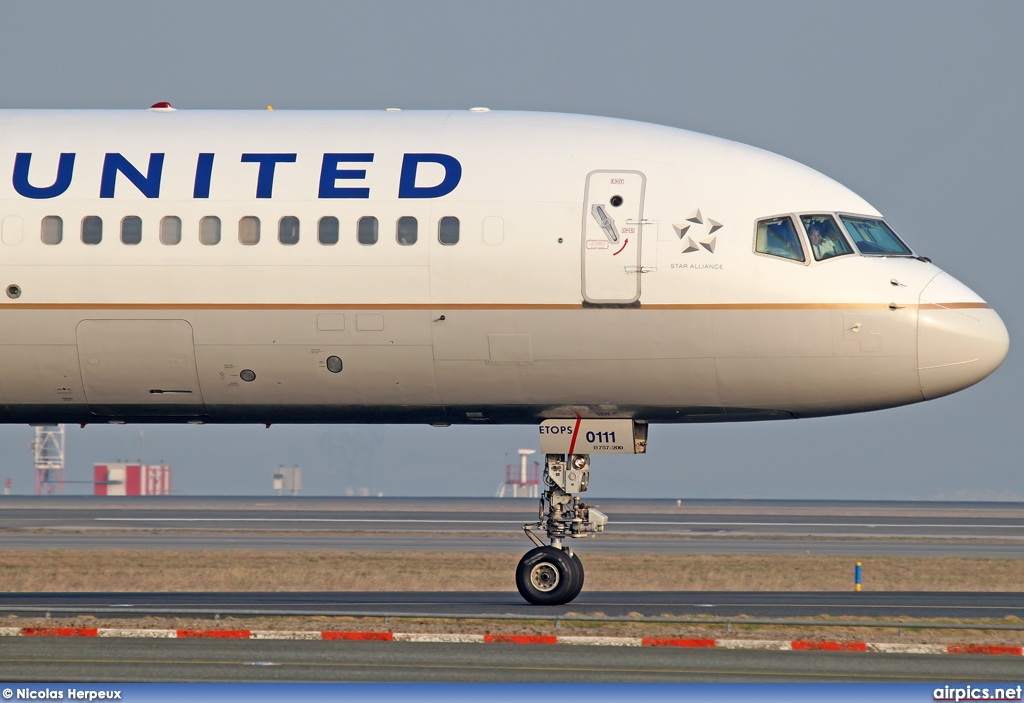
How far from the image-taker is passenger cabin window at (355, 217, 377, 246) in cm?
2067

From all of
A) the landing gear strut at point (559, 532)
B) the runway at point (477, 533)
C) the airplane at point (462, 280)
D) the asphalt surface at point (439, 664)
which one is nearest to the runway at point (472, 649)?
the asphalt surface at point (439, 664)

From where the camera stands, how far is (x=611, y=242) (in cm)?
2055

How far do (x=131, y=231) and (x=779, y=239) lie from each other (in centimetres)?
1025

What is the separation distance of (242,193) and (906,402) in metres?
11.0

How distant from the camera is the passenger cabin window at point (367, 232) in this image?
2067cm

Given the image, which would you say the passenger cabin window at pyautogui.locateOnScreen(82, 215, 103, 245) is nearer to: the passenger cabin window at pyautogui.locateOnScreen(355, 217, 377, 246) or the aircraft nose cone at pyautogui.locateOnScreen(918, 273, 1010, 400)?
the passenger cabin window at pyautogui.locateOnScreen(355, 217, 377, 246)

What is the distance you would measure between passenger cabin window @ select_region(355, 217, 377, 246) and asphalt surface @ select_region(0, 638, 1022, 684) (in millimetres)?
6188

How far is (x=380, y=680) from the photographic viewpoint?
1644cm

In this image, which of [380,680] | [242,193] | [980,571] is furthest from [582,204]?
[980,571]

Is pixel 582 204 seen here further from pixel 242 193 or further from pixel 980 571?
pixel 980 571

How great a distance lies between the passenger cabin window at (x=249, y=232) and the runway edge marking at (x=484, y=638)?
6.06m

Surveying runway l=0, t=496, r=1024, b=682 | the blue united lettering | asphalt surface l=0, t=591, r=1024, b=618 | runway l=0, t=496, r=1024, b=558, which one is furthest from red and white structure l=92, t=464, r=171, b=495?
the blue united lettering

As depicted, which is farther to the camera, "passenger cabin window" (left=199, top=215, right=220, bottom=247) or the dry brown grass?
the dry brown grass

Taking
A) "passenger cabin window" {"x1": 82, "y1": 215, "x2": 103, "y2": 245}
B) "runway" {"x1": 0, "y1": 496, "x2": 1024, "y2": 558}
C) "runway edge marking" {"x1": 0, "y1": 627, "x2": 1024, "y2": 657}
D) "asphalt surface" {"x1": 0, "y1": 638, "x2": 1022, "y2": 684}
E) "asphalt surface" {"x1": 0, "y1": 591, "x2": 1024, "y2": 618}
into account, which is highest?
"passenger cabin window" {"x1": 82, "y1": 215, "x2": 103, "y2": 245}
